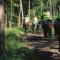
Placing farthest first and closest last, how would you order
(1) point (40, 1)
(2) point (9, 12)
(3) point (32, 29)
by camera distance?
(1) point (40, 1)
(3) point (32, 29)
(2) point (9, 12)

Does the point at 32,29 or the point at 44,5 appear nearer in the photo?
the point at 32,29

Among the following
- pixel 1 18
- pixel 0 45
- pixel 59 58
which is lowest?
pixel 59 58

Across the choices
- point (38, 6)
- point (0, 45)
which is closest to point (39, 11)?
point (38, 6)

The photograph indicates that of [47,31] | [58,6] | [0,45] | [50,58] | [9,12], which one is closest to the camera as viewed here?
[0,45]

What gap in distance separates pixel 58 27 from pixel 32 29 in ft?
75.3

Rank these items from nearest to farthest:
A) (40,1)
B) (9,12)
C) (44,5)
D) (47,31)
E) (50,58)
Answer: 1. (50,58)
2. (47,31)
3. (9,12)
4. (40,1)
5. (44,5)

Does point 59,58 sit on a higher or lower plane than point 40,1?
lower

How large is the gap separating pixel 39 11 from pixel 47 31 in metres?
29.4

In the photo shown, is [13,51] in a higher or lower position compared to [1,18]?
lower

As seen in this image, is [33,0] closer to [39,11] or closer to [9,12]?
[39,11]

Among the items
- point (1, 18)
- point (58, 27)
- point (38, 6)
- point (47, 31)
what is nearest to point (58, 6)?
point (38, 6)

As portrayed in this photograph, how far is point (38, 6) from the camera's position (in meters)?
50.8

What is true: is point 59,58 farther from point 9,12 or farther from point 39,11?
point 39,11

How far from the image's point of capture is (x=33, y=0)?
184 feet
